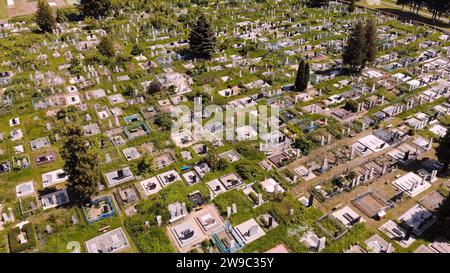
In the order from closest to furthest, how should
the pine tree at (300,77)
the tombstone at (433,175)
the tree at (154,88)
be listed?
the tombstone at (433,175) < the pine tree at (300,77) < the tree at (154,88)

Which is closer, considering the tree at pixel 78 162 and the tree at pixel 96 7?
the tree at pixel 78 162

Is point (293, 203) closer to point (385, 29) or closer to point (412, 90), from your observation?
point (412, 90)

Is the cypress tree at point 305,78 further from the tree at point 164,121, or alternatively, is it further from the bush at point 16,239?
the bush at point 16,239

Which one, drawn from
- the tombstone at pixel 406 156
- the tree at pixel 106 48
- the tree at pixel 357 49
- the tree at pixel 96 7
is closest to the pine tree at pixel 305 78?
the tree at pixel 357 49

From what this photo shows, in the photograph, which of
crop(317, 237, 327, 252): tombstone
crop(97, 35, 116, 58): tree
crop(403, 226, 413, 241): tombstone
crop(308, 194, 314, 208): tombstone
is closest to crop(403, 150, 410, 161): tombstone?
crop(403, 226, 413, 241): tombstone

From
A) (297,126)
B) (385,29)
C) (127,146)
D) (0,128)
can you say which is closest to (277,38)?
(385,29)

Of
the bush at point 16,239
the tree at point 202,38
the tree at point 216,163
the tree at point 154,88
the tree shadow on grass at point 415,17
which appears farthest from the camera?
the tree shadow on grass at point 415,17
